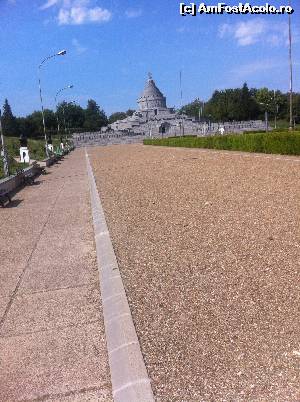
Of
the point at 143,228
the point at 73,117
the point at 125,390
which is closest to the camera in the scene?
the point at 125,390

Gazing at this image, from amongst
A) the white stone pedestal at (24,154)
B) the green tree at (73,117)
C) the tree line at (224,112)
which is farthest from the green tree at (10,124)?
the white stone pedestal at (24,154)

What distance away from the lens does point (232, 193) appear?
34.7 ft

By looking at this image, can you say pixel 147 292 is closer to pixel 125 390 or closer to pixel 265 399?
pixel 125 390

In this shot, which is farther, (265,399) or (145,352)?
(145,352)

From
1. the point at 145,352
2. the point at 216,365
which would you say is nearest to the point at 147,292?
the point at 145,352

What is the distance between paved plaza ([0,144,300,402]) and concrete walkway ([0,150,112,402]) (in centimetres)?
1

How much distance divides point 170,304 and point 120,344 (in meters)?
0.78

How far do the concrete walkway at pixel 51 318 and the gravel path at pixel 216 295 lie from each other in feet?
1.29

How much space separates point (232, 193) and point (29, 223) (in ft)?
14.8

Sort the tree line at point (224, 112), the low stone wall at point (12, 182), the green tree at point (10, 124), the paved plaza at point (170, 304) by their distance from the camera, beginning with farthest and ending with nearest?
the green tree at point (10, 124), the tree line at point (224, 112), the low stone wall at point (12, 182), the paved plaza at point (170, 304)

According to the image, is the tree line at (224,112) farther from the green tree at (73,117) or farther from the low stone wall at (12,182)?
the low stone wall at (12,182)

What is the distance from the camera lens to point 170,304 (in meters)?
4.09

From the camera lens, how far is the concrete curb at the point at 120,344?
2.84m

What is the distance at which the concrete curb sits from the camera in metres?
2.84
